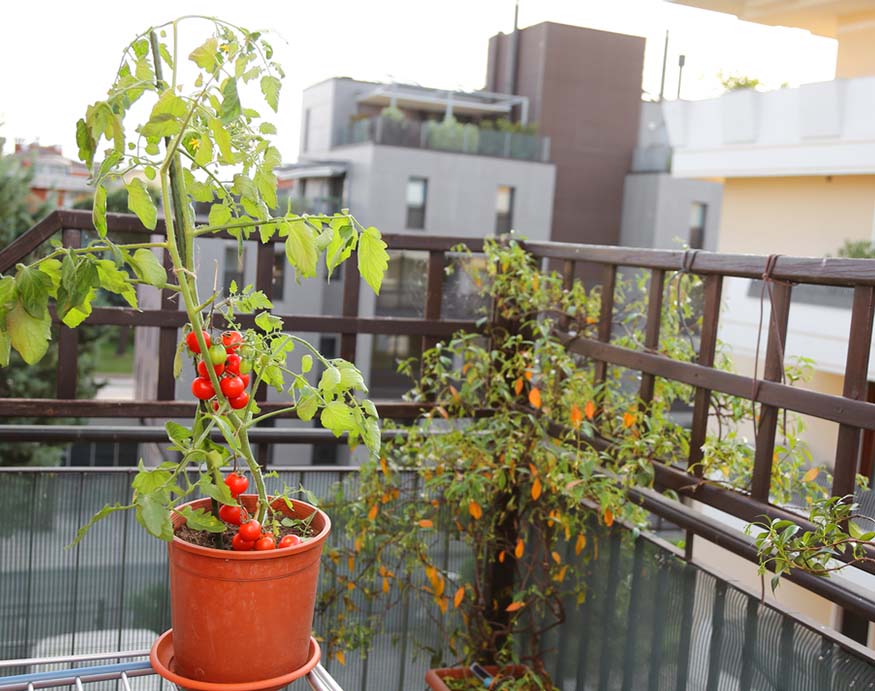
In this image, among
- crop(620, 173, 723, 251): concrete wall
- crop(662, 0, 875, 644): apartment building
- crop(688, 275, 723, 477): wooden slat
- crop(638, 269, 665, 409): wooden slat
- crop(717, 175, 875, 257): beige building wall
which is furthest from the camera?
crop(620, 173, 723, 251): concrete wall

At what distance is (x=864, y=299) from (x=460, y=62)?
20.2 m

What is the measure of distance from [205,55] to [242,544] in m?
0.69

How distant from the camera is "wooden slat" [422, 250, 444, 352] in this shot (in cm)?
258

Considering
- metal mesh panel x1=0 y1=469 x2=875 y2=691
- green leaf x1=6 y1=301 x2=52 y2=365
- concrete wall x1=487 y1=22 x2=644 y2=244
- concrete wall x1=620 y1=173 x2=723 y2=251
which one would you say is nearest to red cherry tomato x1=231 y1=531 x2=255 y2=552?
green leaf x1=6 y1=301 x2=52 y2=365

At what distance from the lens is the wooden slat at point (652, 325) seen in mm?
2150

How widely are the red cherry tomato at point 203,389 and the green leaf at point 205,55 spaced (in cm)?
43

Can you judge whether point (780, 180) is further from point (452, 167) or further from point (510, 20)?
point (510, 20)

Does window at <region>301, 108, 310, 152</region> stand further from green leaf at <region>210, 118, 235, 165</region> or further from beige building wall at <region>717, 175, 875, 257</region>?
green leaf at <region>210, 118, 235, 165</region>

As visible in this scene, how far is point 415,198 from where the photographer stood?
18312 mm

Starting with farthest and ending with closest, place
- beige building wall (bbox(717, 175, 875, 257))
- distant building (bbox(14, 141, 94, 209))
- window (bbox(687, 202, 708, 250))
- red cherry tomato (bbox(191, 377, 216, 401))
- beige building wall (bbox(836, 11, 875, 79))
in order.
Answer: window (bbox(687, 202, 708, 250)), distant building (bbox(14, 141, 94, 209)), beige building wall (bbox(717, 175, 875, 257)), beige building wall (bbox(836, 11, 875, 79)), red cherry tomato (bbox(191, 377, 216, 401))

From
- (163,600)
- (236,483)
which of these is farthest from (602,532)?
(236,483)

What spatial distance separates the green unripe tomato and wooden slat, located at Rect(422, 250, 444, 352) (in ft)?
4.11

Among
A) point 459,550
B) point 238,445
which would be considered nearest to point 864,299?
point 238,445

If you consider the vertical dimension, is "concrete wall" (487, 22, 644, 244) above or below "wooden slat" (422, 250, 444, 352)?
above
